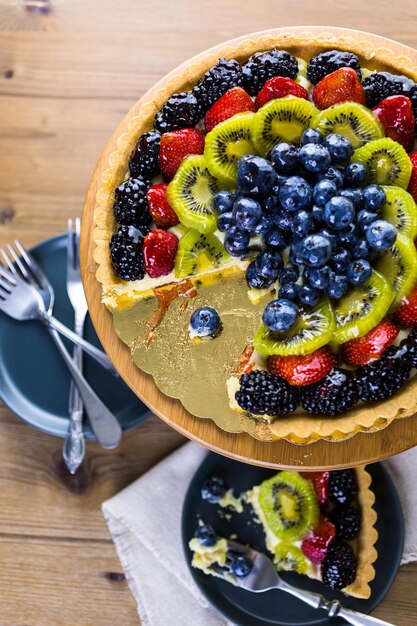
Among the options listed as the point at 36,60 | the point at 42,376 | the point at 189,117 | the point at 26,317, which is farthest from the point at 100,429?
the point at 36,60

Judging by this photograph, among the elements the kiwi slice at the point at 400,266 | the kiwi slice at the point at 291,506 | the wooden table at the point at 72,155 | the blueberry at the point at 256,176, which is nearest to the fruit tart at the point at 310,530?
the kiwi slice at the point at 291,506

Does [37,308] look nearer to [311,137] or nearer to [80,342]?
[80,342]

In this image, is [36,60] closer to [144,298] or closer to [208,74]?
[208,74]

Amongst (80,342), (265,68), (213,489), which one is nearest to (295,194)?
(265,68)

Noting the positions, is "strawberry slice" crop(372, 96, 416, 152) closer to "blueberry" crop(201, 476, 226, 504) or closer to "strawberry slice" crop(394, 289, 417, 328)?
"strawberry slice" crop(394, 289, 417, 328)

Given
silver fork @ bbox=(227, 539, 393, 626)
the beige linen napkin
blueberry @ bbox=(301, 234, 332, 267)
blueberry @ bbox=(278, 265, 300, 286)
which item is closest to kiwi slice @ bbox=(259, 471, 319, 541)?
silver fork @ bbox=(227, 539, 393, 626)

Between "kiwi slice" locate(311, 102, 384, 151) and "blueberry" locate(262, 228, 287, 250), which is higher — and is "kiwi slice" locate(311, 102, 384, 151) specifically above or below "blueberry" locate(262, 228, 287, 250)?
above
